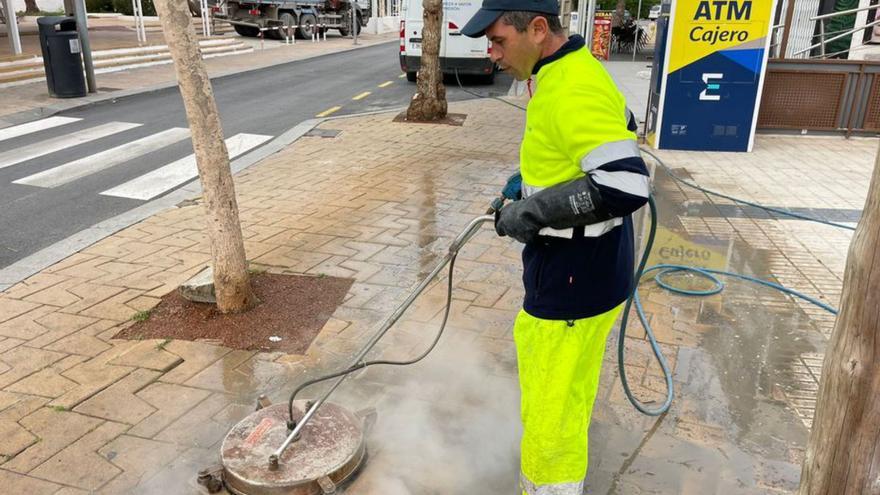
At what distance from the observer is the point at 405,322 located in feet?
14.4

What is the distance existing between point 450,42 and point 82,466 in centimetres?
1355

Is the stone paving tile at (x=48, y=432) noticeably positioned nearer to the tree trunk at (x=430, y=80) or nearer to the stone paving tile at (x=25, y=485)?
the stone paving tile at (x=25, y=485)

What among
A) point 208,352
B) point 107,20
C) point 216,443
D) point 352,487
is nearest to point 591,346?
point 352,487

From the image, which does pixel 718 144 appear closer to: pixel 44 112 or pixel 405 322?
pixel 405 322

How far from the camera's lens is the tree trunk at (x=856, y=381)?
172 centimetres

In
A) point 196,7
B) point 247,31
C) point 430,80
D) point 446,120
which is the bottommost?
point 446,120

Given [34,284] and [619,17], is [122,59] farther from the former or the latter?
[619,17]

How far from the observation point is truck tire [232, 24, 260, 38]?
2825cm

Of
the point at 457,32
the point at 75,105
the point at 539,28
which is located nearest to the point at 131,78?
the point at 75,105

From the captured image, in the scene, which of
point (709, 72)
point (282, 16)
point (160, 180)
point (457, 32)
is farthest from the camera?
point (282, 16)

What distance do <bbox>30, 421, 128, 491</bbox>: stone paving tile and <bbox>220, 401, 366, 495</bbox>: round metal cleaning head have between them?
514 millimetres

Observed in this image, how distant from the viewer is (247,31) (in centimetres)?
2869

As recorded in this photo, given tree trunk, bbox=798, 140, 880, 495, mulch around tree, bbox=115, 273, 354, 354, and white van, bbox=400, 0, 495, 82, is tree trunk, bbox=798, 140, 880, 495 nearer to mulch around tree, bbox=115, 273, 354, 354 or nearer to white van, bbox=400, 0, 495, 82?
mulch around tree, bbox=115, 273, 354, 354

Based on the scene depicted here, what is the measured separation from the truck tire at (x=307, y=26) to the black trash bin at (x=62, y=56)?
16.3 meters
